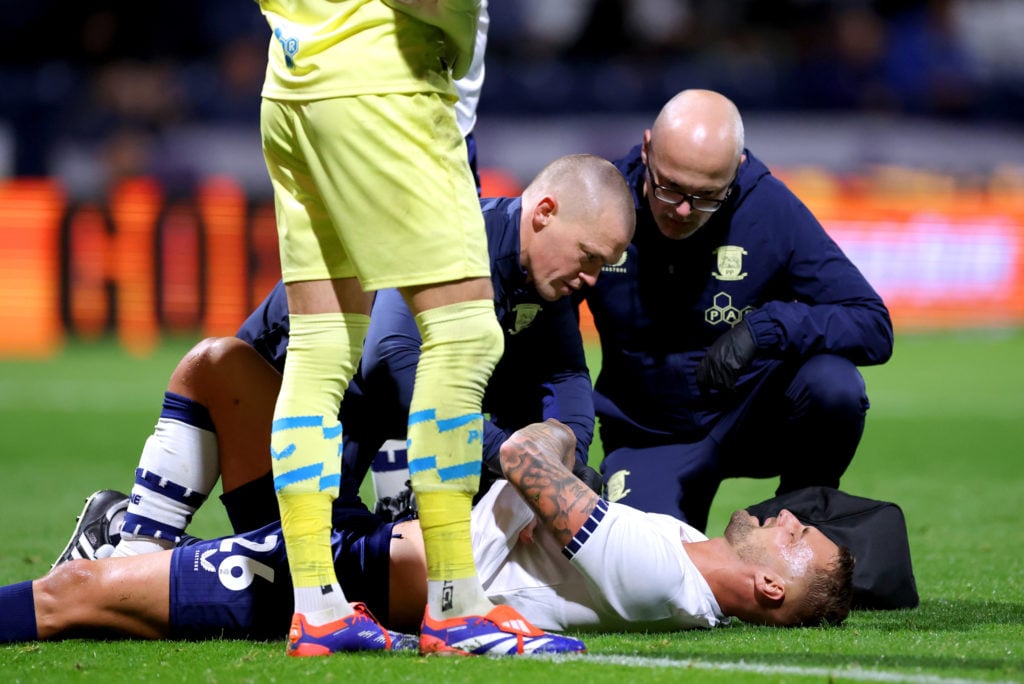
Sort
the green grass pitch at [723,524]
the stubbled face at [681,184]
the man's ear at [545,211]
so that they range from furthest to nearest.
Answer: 1. the stubbled face at [681,184]
2. the man's ear at [545,211]
3. the green grass pitch at [723,524]

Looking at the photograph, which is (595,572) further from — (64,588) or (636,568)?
(64,588)

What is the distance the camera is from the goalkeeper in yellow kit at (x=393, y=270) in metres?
2.77

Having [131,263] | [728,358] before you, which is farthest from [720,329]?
[131,263]

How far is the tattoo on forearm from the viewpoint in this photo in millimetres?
3047

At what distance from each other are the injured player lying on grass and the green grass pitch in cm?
7

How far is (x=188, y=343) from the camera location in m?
10.9

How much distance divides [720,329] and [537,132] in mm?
7826

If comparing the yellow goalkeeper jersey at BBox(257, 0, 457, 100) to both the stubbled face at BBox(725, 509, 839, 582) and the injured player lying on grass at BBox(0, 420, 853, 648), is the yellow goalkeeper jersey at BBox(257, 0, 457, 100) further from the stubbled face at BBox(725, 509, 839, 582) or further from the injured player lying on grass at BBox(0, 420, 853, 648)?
the stubbled face at BBox(725, 509, 839, 582)

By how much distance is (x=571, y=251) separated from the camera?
3.30 meters

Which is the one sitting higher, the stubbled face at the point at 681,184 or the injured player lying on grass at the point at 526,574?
the stubbled face at the point at 681,184

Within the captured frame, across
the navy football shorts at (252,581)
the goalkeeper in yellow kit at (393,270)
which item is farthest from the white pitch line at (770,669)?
the navy football shorts at (252,581)

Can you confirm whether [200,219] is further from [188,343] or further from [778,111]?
[778,111]

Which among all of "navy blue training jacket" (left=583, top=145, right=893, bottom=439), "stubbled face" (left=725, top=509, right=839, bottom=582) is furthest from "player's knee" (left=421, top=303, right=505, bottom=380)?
"navy blue training jacket" (left=583, top=145, right=893, bottom=439)

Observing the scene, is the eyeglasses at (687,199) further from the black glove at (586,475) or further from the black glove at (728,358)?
the black glove at (586,475)
